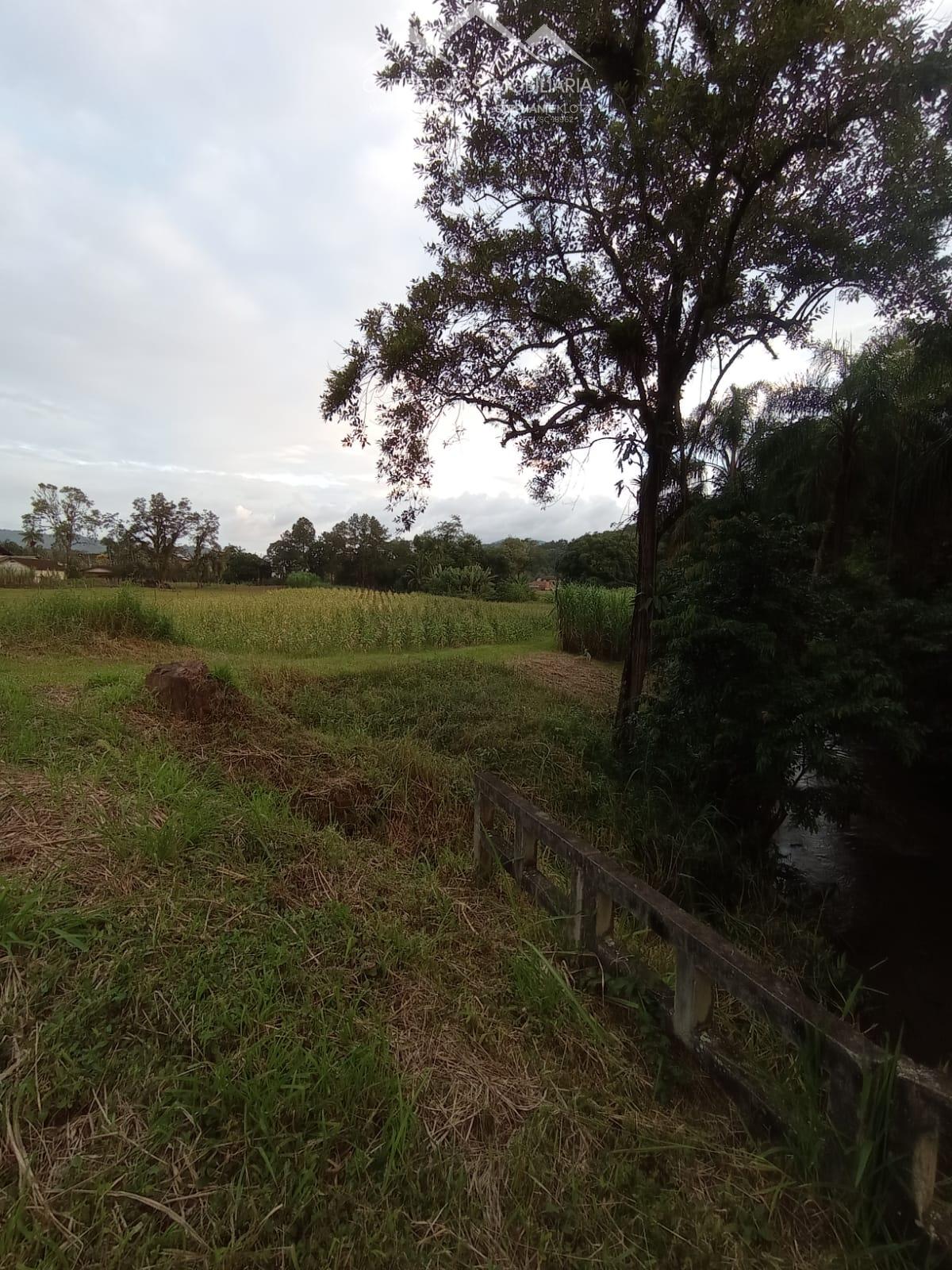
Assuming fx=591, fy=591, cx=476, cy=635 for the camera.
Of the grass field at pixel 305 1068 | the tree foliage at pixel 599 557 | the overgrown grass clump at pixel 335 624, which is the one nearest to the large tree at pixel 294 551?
the tree foliage at pixel 599 557

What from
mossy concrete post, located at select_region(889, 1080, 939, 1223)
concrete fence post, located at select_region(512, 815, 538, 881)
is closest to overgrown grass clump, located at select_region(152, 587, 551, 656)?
concrete fence post, located at select_region(512, 815, 538, 881)

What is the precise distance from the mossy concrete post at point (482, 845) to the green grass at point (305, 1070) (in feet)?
0.30

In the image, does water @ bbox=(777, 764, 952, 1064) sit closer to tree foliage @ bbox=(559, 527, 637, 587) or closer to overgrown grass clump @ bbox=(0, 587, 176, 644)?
overgrown grass clump @ bbox=(0, 587, 176, 644)

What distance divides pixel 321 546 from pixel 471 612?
38.9 metres

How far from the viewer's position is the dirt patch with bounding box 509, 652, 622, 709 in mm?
8398

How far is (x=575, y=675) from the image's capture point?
9.81m

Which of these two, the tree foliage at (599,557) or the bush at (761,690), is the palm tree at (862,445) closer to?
the bush at (761,690)

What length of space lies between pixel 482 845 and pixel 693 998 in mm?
1611

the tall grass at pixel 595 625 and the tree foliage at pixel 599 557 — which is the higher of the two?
the tree foliage at pixel 599 557

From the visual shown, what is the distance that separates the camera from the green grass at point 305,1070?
1530 mm

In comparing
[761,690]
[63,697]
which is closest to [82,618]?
[63,697]

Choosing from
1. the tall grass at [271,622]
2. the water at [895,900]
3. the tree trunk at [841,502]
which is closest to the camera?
the water at [895,900]

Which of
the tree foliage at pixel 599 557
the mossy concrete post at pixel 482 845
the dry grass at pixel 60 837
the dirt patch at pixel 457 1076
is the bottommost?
the dirt patch at pixel 457 1076

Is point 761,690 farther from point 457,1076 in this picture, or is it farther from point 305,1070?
point 305,1070
